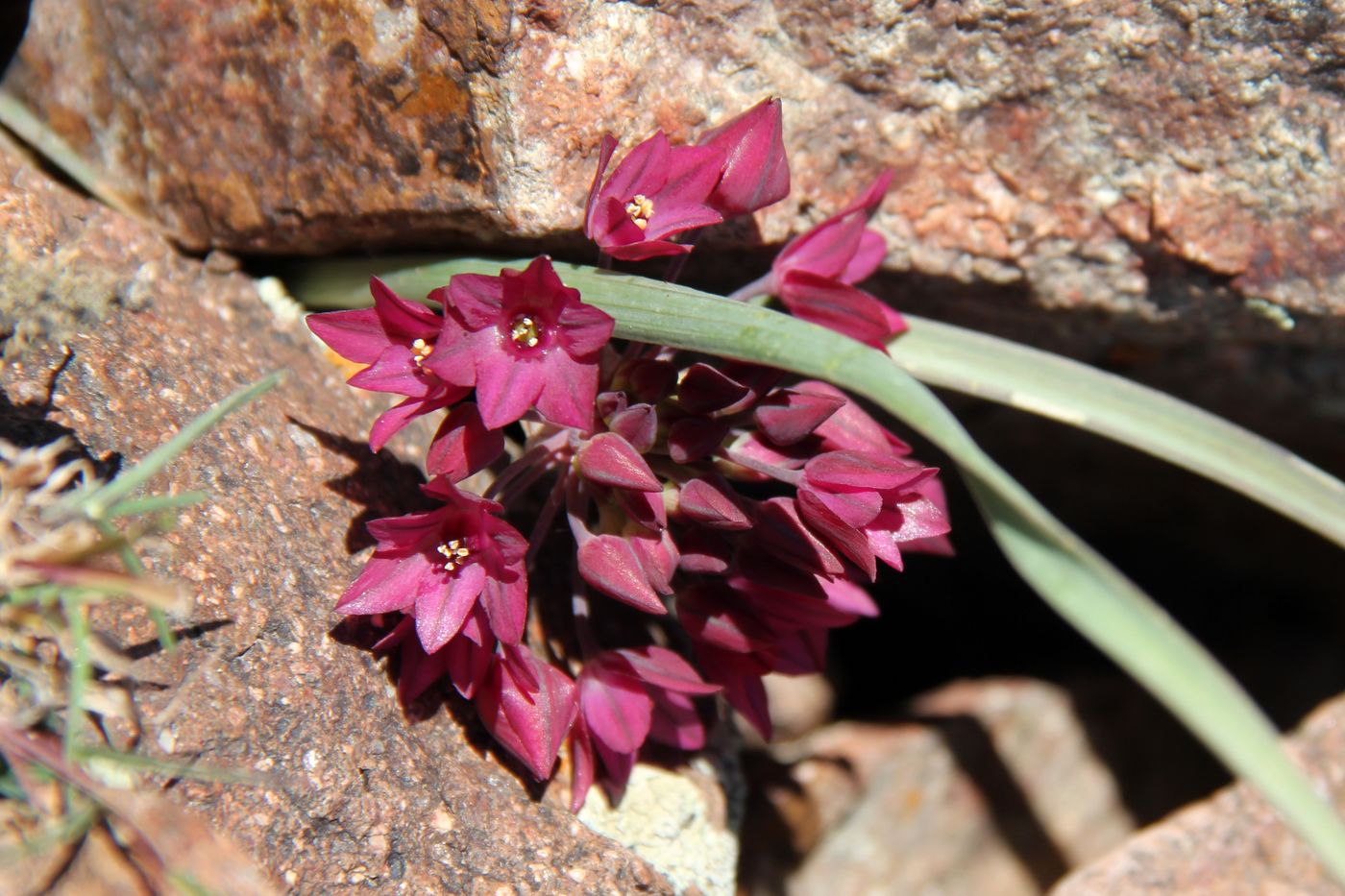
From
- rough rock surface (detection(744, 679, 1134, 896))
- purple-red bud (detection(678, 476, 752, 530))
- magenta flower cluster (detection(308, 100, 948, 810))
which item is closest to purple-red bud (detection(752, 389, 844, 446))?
magenta flower cluster (detection(308, 100, 948, 810))

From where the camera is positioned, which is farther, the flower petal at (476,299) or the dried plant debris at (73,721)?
the flower petal at (476,299)

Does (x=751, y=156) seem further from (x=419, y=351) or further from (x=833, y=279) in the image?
(x=419, y=351)

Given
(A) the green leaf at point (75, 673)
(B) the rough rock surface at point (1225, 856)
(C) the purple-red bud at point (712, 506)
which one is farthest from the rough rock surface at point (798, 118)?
(B) the rough rock surface at point (1225, 856)

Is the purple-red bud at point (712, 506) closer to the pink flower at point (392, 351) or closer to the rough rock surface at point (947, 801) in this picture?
the pink flower at point (392, 351)

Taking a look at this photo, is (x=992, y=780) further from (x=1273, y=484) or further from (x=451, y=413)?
(x=451, y=413)

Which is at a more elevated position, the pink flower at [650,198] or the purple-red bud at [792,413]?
the pink flower at [650,198]

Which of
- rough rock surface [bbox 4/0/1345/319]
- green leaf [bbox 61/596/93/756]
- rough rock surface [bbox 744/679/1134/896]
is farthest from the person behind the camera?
rough rock surface [bbox 744/679/1134/896]

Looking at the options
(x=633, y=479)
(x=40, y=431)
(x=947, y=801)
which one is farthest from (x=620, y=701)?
(x=947, y=801)

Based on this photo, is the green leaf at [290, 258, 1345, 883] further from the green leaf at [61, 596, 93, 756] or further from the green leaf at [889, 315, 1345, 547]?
the green leaf at [61, 596, 93, 756]
